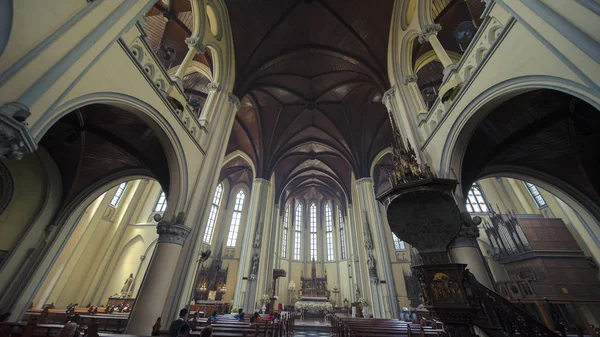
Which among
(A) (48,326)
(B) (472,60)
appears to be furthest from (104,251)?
(B) (472,60)

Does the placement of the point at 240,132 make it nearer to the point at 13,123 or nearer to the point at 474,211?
the point at 13,123

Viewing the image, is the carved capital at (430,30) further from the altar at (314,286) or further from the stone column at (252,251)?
the altar at (314,286)

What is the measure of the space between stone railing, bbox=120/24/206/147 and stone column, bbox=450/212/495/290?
22.7 ft

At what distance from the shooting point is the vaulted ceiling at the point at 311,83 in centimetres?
948

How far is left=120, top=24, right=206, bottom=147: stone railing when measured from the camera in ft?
15.0

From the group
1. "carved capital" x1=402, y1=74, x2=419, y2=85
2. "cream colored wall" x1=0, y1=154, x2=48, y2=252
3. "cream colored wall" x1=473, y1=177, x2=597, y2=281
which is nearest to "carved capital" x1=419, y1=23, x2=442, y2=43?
"carved capital" x1=402, y1=74, x2=419, y2=85

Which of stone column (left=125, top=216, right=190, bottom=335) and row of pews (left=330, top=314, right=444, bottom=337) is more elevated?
stone column (left=125, top=216, right=190, bottom=335)

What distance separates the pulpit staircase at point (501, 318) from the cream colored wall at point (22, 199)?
40.0ft

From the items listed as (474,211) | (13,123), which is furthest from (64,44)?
(474,211)

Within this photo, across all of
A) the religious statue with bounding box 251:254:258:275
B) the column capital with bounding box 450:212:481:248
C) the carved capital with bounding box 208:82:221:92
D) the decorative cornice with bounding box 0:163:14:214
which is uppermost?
the carved capital with bounding box 208:82:221:92

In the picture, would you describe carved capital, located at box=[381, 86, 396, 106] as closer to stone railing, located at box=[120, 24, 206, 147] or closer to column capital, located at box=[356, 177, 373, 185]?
column capital, located at box=[356, 177, 373, 185]

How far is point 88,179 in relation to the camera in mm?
7980

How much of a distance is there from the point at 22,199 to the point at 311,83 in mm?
12848

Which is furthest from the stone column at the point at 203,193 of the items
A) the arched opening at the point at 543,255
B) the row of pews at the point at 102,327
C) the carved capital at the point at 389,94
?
the arched opening at the point at 543,255
